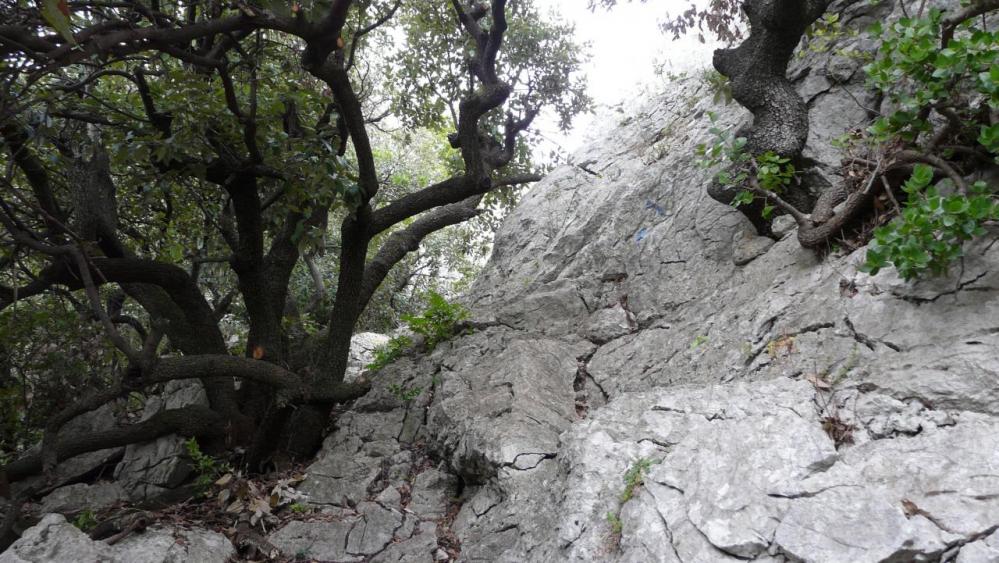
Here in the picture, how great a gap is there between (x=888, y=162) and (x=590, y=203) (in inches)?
157

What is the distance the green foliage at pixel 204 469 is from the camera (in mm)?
5523

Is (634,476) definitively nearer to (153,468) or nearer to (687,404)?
(687,404)

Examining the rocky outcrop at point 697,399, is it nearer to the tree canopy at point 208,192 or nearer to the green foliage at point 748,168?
the green foliage at point 748,168

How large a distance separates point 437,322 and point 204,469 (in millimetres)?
2758

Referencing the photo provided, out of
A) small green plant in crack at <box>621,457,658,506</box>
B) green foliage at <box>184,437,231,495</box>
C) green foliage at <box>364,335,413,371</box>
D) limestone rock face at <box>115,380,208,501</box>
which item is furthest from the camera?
green foliage at <box>364,335,413,371</box>

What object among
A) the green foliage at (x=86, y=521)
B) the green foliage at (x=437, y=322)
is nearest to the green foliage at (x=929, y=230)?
the green foliage at (x=437, y=322)

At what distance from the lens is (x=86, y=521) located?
4938mm

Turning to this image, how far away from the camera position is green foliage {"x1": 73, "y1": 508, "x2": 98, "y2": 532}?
4906 mm

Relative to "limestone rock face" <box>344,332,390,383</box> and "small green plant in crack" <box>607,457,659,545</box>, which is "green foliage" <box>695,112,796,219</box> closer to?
"small green plant in crack" <box>607,457,659,545</box>

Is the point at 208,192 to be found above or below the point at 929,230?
above

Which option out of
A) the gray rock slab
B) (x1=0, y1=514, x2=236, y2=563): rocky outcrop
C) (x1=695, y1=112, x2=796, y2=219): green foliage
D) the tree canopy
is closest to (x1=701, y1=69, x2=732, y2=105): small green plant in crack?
(x1=695, y1=112, x2=796, y2=219): green foliage

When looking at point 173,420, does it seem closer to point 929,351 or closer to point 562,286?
point 562,286

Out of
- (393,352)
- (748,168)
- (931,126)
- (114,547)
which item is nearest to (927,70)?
(931,126)

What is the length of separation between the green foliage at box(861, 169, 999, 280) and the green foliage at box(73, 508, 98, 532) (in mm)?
5855
